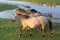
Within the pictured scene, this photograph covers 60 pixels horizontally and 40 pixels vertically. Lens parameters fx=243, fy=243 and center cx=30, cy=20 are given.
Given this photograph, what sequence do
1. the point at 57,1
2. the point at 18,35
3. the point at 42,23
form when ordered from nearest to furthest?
1. the point at 42,23
2. the point at 18,35
3. the point at 57,1

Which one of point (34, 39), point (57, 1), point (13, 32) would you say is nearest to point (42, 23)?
point (34, 39)

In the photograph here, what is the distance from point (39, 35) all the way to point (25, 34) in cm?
67

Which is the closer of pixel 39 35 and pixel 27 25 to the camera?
pixel 27 25

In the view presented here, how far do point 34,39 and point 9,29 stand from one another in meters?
2.86

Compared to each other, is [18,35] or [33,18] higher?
[33,18]

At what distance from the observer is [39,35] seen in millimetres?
11250

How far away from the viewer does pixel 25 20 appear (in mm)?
10602

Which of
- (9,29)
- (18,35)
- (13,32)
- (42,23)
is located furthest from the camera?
(9,29)

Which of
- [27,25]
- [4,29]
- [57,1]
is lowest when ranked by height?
[57,1]

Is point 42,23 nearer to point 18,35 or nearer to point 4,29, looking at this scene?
point 18,35

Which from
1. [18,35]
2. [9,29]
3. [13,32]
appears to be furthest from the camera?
[9,29]

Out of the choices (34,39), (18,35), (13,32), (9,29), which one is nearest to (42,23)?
(34,39)

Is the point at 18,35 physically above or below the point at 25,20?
below

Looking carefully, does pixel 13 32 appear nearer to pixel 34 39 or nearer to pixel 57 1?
pixel 34 39
